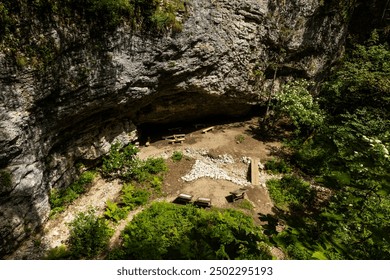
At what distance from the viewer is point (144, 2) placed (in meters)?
10.0

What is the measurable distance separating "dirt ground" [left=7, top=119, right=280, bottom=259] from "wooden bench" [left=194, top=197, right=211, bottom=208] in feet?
1.55

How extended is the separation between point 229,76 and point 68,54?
8.03 m

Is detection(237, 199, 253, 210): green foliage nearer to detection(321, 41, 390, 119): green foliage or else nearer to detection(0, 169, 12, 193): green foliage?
detection(321, 41, 390, 119): green foliage

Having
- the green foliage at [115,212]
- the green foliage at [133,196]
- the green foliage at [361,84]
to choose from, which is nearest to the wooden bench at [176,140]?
the green foliage at [133,196]

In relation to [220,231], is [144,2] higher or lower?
higher

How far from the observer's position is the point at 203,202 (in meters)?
11.2

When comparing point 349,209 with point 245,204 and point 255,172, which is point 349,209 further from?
point 255,172

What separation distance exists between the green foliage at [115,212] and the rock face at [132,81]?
229cm

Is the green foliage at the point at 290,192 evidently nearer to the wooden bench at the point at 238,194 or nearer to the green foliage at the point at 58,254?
the wooden bench at the point at 238,194

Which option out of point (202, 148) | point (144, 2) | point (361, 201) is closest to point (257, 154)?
point (202, 148)

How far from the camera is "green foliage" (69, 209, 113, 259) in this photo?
933 cm

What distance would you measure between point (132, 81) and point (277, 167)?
859 cm

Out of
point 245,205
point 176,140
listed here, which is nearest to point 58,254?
point 245,205
